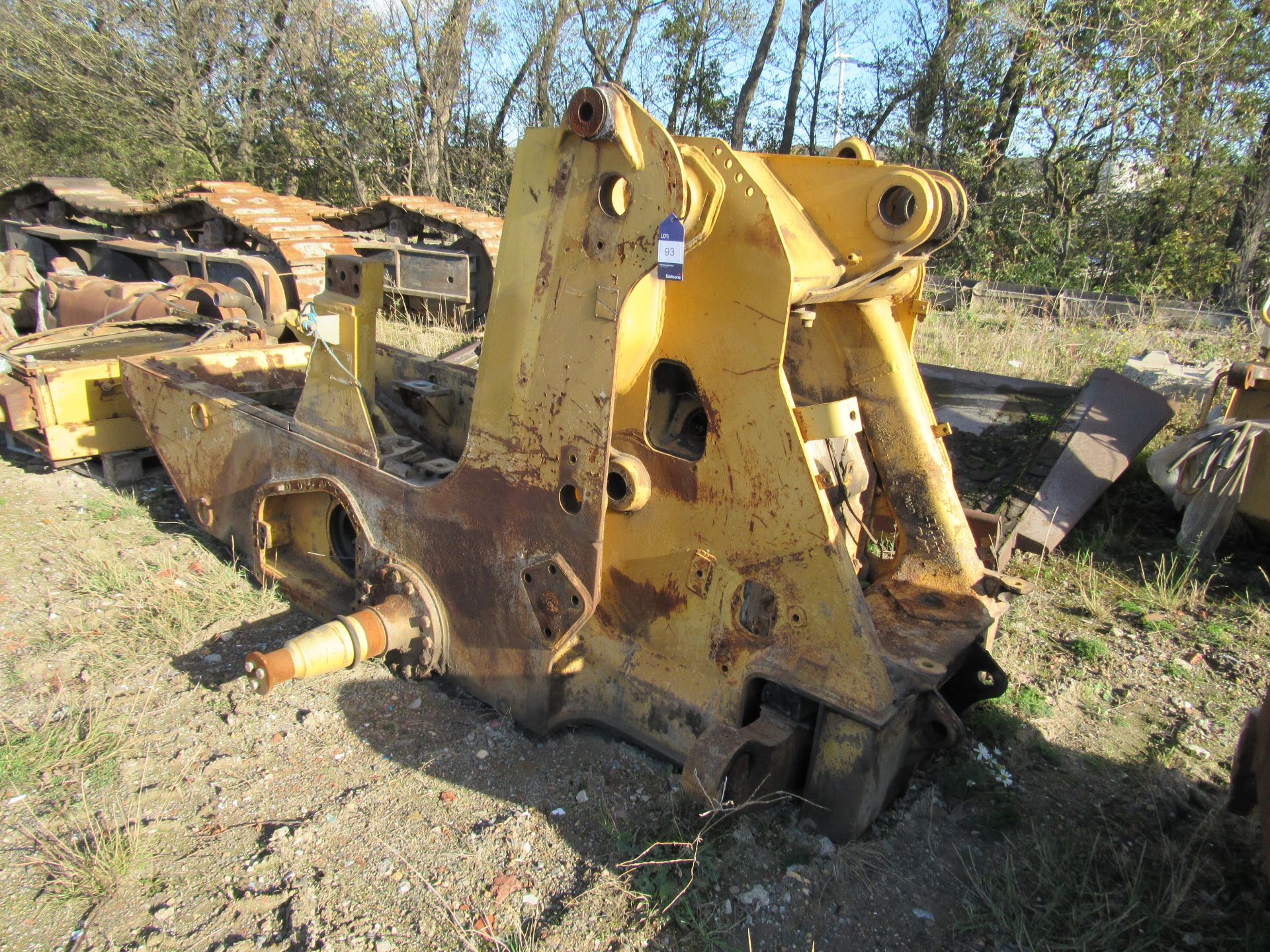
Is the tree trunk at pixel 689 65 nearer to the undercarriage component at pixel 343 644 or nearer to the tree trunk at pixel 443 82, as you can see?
the tree trunk at pixel 443 82

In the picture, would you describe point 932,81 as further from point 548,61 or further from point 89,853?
point 89,853

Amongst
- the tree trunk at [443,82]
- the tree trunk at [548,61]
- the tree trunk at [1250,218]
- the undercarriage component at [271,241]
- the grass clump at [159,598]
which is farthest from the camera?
the tree trunk at [548,61]

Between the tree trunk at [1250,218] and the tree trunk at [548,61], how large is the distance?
13240 millimetres

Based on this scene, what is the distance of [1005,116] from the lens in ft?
45.9

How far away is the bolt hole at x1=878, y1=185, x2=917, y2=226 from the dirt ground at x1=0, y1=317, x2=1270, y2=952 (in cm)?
170

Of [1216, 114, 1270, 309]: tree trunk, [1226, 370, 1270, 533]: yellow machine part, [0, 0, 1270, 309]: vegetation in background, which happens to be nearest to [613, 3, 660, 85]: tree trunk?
[0, 0, 1270, 309]: vegetation in background

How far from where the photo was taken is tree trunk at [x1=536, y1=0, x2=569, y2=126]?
61.5 ft

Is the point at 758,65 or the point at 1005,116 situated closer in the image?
the point at 1005,116

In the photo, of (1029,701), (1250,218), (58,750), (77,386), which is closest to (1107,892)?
(1029,701)

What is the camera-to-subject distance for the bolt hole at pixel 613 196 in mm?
2191

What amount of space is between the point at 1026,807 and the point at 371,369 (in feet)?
8.88

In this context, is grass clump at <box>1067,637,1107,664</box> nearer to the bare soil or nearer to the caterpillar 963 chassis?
the bare soil

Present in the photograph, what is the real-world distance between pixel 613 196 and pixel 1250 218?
549 inches

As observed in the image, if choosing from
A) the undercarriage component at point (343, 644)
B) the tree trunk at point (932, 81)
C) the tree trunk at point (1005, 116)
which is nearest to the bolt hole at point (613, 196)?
the undercarriage component at point (343, 644)
